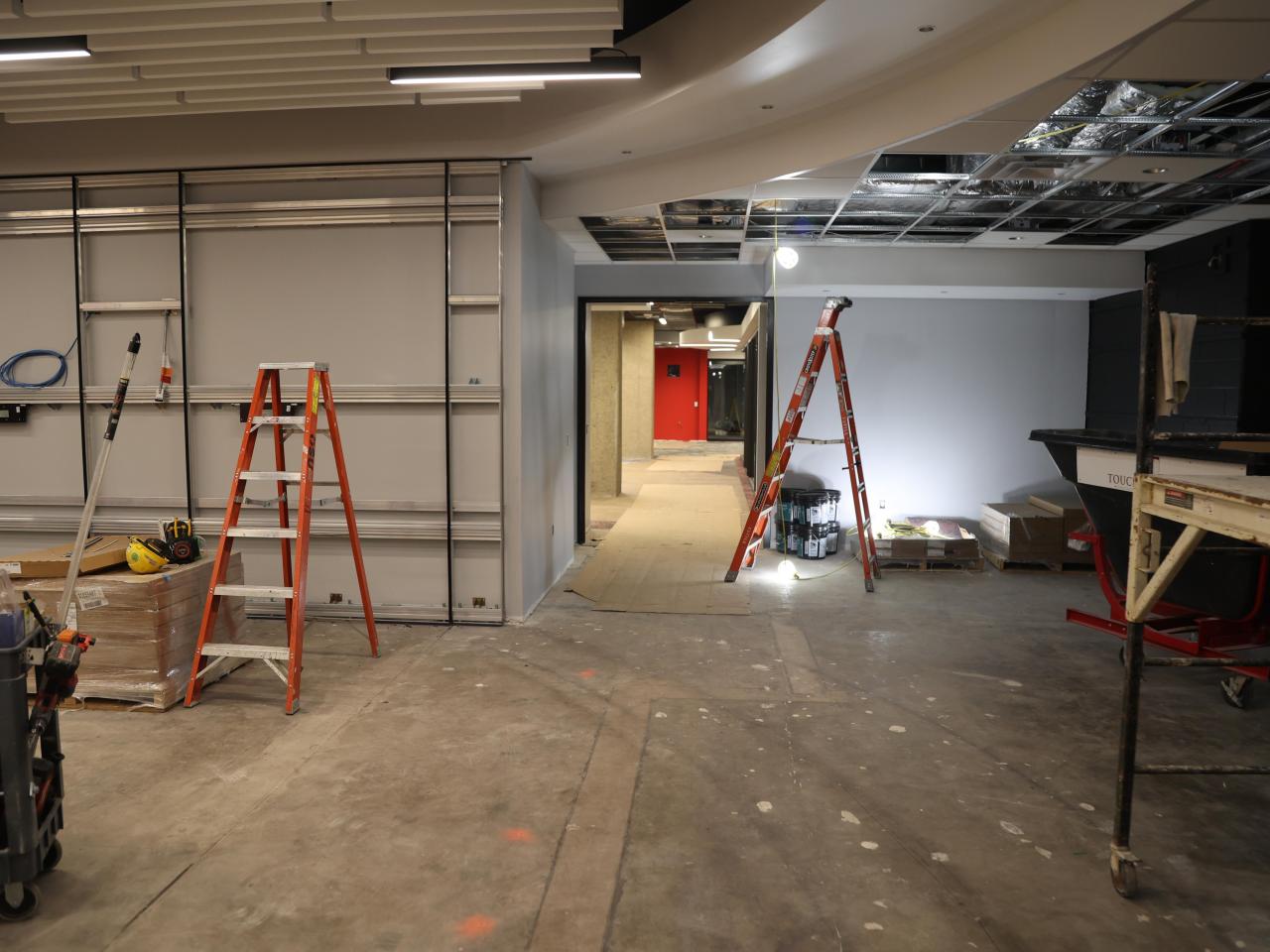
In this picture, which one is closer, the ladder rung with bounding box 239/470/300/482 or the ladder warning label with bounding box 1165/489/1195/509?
the ladder warning label with bounding box 1165/489/1195/509

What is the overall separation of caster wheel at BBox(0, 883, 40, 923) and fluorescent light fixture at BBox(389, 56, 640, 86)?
11.1ft

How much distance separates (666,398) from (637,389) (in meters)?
8.41

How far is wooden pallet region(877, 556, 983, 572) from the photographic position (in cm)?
677

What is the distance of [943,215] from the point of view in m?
5.84

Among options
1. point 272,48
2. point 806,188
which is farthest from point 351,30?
point 806,188

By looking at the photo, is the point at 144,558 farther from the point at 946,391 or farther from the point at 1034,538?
the point at 946,391

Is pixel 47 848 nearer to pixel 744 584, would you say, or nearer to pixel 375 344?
pixel 375 344

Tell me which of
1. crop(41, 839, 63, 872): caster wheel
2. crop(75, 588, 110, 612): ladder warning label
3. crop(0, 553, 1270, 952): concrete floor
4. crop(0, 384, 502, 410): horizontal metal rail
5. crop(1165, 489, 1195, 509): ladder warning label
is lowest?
crop(0, 553, 1270, 952): concrete floor

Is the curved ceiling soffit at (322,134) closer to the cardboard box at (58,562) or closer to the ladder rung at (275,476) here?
the ladder rung at (275,476)

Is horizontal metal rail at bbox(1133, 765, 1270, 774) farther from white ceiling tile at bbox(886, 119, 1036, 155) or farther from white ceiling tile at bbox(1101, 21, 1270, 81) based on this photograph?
white ceiling tile at bbox(886, 119, 1036, 155)

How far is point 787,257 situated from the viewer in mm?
6812

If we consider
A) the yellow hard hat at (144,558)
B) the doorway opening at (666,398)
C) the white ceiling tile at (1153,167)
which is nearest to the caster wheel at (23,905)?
the yellow hard hat at (144,558)

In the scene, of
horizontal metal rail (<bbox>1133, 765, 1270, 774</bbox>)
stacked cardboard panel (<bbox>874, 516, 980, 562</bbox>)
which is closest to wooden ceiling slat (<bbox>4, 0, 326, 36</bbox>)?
horizontal metal rail (<bbox>1133, 765, 1270, 774</bbox>)

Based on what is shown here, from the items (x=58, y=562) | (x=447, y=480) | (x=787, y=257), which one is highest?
(x=787, y=257)
